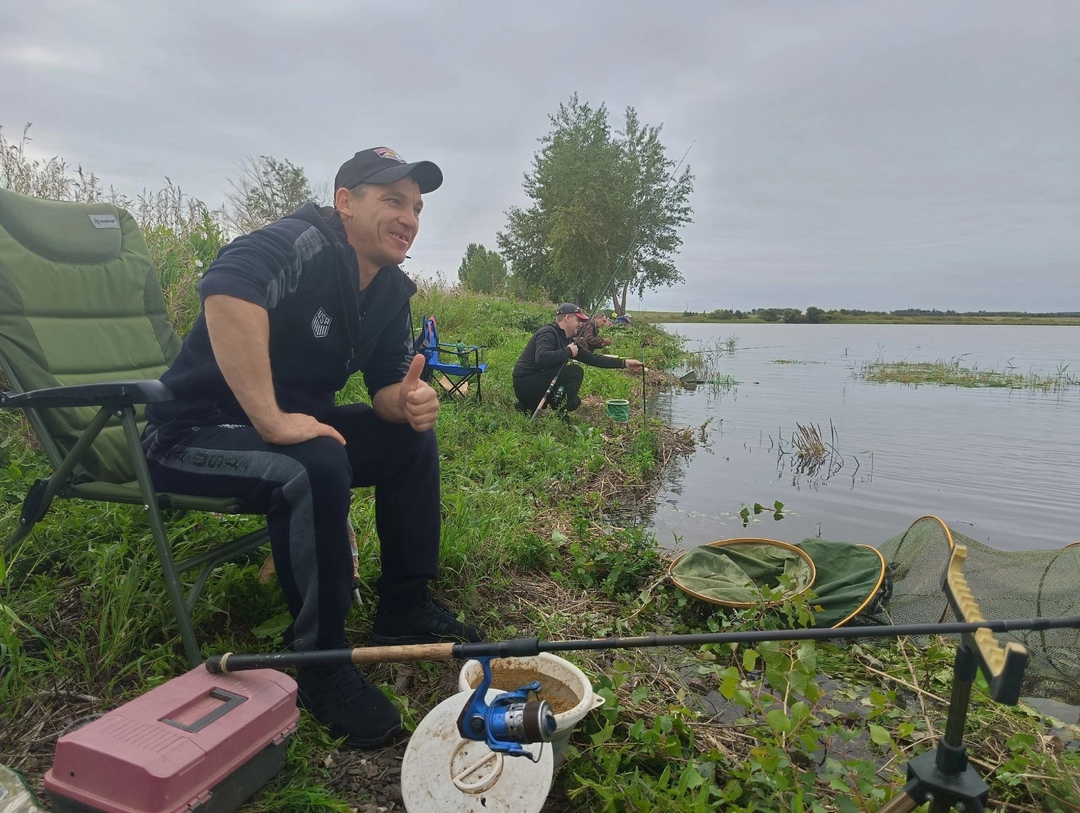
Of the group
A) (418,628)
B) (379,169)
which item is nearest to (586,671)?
(418,628)

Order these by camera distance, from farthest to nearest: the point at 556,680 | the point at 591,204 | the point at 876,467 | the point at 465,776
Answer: the point at 591,204
the point at 876,467
the point at 556,680
the point at 465,776

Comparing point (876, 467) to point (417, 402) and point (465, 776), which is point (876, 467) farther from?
point (465, 776)

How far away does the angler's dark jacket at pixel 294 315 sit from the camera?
6.13 feet

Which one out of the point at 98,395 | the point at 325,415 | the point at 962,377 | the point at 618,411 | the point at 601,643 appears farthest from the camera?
the point at 962,377

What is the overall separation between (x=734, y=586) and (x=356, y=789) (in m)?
2.11

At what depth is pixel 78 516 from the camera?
2.47m

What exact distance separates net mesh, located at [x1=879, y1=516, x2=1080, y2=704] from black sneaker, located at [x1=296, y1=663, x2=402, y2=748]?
2.31 meters

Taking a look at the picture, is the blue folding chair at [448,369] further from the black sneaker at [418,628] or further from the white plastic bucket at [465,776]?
the white plastic bucket at [465,776]

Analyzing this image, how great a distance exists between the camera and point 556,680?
1.93 meters

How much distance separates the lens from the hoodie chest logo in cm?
207

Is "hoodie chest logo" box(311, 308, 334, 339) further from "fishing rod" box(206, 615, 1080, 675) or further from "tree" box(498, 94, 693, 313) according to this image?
"tree" box(498, 94, 693, 313)

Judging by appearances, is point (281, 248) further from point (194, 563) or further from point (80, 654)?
point (80, 654)

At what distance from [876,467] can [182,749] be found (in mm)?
7596

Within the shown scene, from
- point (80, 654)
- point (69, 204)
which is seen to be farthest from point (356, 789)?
point (69, 204)
